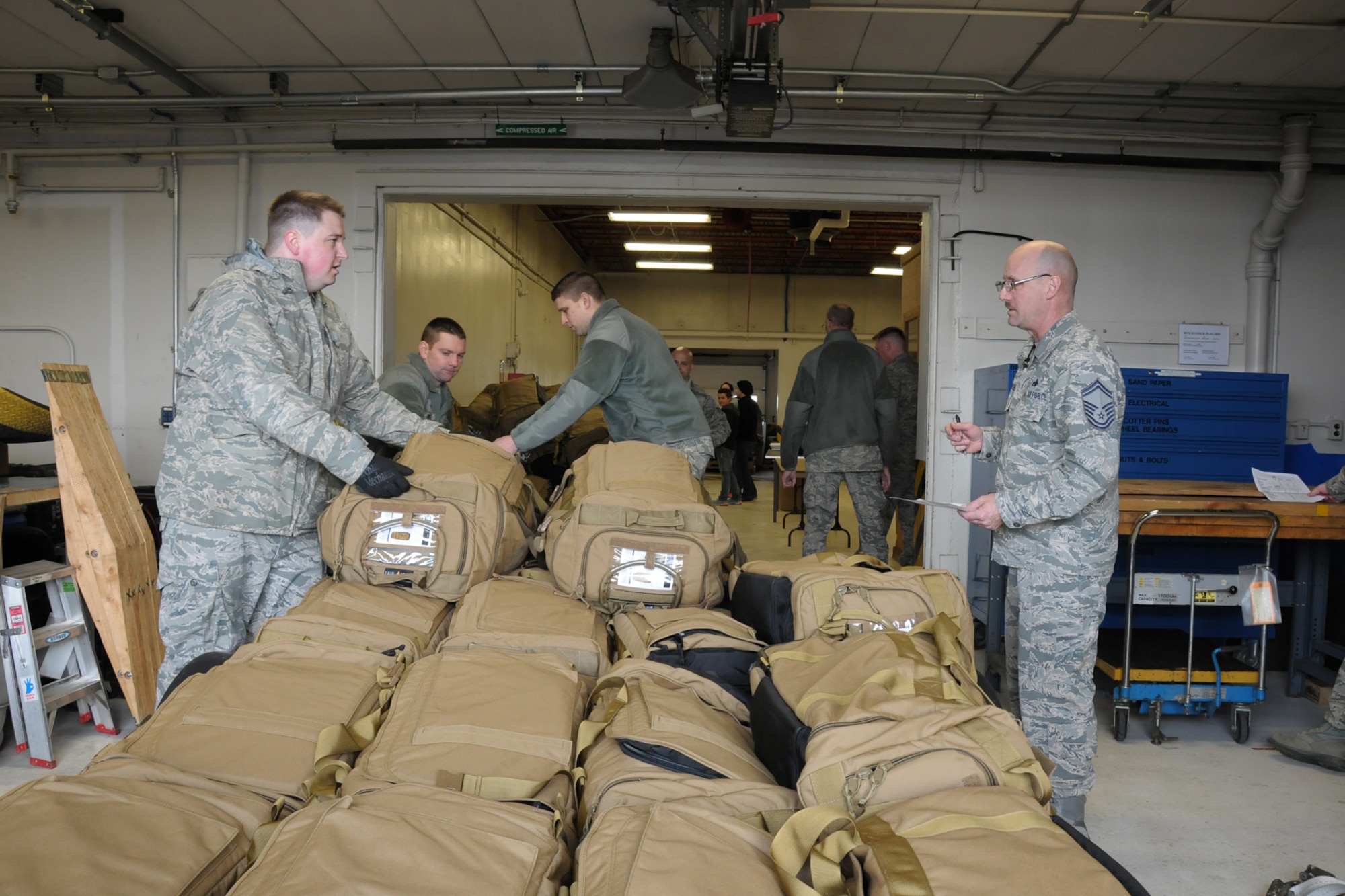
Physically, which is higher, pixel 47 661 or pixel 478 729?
pixel 478 729

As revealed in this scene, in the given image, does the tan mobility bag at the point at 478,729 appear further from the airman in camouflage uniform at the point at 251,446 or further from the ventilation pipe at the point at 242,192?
the ventilation pipe at the point at 242,192

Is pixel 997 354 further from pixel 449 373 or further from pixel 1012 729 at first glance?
pixel 1012 729

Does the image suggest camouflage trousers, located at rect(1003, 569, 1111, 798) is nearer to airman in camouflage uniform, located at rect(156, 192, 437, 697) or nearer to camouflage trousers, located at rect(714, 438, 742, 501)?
airman in camouflage uniform, located at rect(156, 192, 437, 697)

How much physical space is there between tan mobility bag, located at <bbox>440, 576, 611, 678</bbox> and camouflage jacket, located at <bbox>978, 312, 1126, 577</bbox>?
1.32m

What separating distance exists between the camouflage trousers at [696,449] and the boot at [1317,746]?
8.55 ft

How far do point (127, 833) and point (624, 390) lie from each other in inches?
88.3

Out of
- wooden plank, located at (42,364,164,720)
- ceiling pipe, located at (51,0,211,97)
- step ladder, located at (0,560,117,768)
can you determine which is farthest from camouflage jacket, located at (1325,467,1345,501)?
ceiling pipe, located at (51,0,211,97)

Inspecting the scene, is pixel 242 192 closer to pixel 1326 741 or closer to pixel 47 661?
pixel 47 661

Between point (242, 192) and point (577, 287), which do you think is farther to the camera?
point (242, 192)

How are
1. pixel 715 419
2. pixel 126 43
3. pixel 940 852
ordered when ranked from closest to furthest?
pixel 940 852
pixel 126 43
pixel 715 419

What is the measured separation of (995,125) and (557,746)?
17.1 ft

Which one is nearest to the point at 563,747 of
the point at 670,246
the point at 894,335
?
the point at 894,335

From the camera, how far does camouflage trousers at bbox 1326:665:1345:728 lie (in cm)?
324

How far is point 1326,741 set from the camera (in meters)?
3.23
